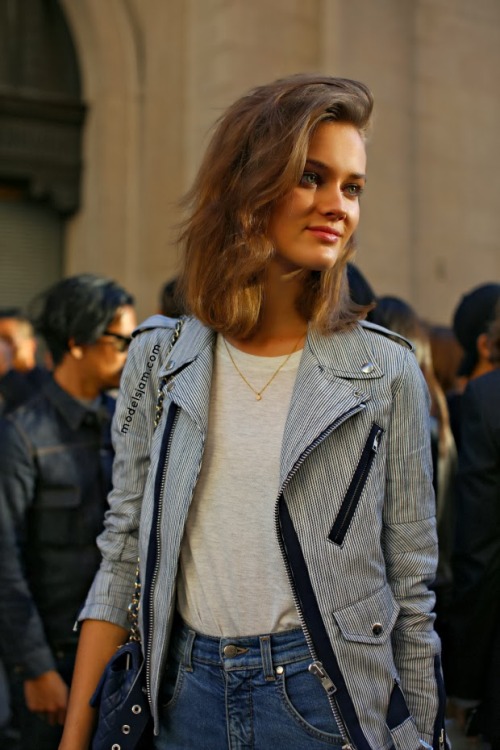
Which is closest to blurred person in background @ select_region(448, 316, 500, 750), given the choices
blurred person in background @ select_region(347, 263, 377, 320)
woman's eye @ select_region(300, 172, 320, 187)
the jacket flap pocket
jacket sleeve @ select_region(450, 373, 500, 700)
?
jacket sleeve @ select_region(450, 373, 500, 700)

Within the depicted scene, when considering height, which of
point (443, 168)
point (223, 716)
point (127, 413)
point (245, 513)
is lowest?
point (223, 716)

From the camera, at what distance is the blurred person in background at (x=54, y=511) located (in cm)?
358

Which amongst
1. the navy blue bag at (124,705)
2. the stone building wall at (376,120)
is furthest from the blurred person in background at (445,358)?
the stone building wall at (376,120)

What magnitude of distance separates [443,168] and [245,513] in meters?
9.16

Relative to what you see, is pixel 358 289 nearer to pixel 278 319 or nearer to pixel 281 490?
pixel 278 319

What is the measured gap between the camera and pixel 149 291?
33.6 ft

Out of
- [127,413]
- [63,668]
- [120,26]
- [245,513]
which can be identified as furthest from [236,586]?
[120,26]

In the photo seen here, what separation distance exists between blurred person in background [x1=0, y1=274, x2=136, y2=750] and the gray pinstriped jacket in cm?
119

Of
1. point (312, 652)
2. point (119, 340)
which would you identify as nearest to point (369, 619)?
point (312, 652)

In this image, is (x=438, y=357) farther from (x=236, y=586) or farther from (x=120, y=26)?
(x=120, y=26)

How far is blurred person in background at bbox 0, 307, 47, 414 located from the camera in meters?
7.29

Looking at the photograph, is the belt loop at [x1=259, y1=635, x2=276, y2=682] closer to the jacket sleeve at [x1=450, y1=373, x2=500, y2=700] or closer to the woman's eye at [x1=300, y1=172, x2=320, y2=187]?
the woman's eye at [x1=300, y1=172, x2=320, y2=187]

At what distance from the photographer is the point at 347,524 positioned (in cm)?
223

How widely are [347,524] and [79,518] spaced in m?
1.79
